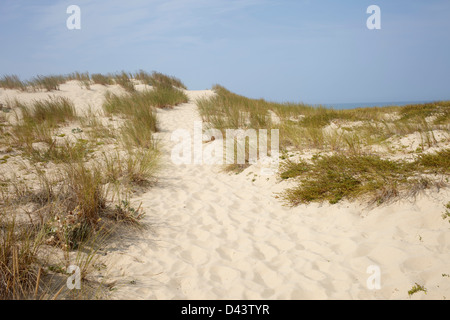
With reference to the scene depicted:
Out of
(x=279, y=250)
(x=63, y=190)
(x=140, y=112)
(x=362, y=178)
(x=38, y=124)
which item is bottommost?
(x=279, y=250)

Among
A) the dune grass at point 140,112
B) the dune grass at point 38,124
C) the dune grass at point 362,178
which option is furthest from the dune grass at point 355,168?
the dune grass at point 38,124

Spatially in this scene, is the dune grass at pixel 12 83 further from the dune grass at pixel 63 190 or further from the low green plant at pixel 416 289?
the low green plant at pixel 416 289

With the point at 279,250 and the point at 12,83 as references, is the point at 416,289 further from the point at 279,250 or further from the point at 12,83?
the point at 12,83

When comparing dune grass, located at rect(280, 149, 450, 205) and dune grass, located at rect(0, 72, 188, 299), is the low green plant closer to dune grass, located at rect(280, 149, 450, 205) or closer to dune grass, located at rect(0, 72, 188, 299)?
dune grass, located at rect(280, 149, 450, 205)

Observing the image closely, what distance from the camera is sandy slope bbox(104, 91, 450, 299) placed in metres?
2.51

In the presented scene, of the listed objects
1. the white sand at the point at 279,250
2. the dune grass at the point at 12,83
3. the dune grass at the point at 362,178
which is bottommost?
the white sand at the point at 279,250

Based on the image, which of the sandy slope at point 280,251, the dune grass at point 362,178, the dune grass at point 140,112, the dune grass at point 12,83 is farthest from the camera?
the dune grass at point 12,83

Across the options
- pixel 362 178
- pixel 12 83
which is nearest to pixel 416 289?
pixel 362 178

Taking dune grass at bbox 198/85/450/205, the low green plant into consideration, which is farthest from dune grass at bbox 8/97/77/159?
the low green plant

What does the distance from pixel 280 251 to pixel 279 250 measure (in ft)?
0.08

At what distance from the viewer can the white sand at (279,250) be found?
2.51m

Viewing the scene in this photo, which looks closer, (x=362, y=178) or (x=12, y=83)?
(x=362, y=178)

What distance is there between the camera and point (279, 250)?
3223mm

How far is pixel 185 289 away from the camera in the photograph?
8.53 ft
